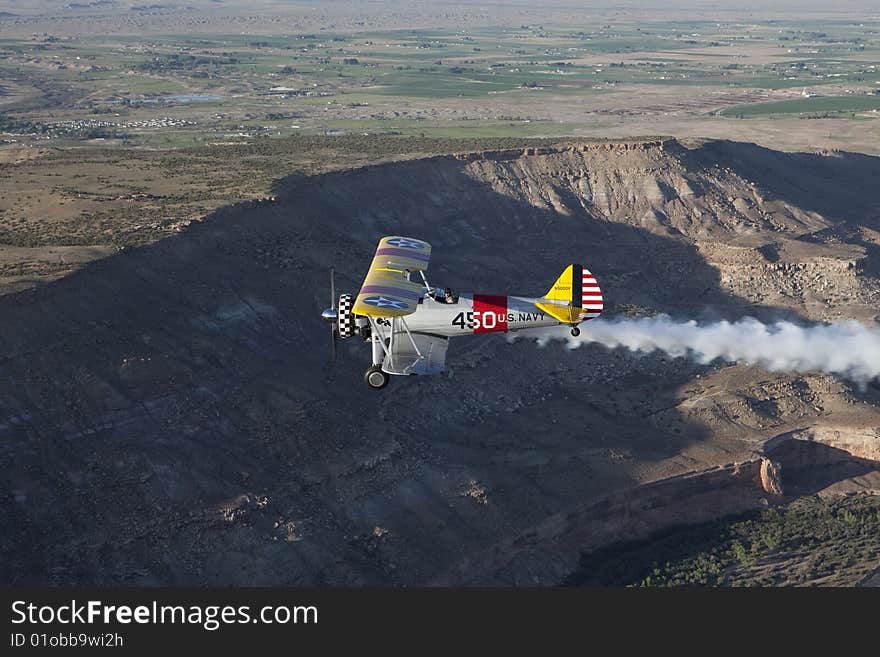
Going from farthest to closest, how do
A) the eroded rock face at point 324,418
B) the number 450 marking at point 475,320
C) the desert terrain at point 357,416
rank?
the desert terrain at point 357,416
the eroded rock face at point 324,418
the number 450 marking at point 475,320

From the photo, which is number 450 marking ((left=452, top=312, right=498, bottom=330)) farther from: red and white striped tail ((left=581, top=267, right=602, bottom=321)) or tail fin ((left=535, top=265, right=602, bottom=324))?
red and white striped tail ((left=581, top=267, right=602, bottom=321))

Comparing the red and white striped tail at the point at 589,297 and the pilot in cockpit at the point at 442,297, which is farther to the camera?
the red and white striped tail at the point at 589,297

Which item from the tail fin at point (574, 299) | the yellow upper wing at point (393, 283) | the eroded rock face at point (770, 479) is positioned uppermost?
the yellow upper wing at point (393, 283)

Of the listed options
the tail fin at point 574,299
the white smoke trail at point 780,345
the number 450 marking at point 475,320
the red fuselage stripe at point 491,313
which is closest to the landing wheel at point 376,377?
the number 450 marking at point 475,320

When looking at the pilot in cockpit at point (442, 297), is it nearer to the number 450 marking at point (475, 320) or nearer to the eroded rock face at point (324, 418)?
the number 450 marking at point (475, 320)

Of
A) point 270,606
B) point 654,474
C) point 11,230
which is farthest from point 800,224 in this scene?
point 270,606

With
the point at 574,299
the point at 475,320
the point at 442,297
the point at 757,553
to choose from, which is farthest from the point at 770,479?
the point at 442,297

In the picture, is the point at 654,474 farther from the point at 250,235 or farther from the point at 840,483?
the point at 250,235

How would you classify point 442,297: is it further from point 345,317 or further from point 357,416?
point 357,416
